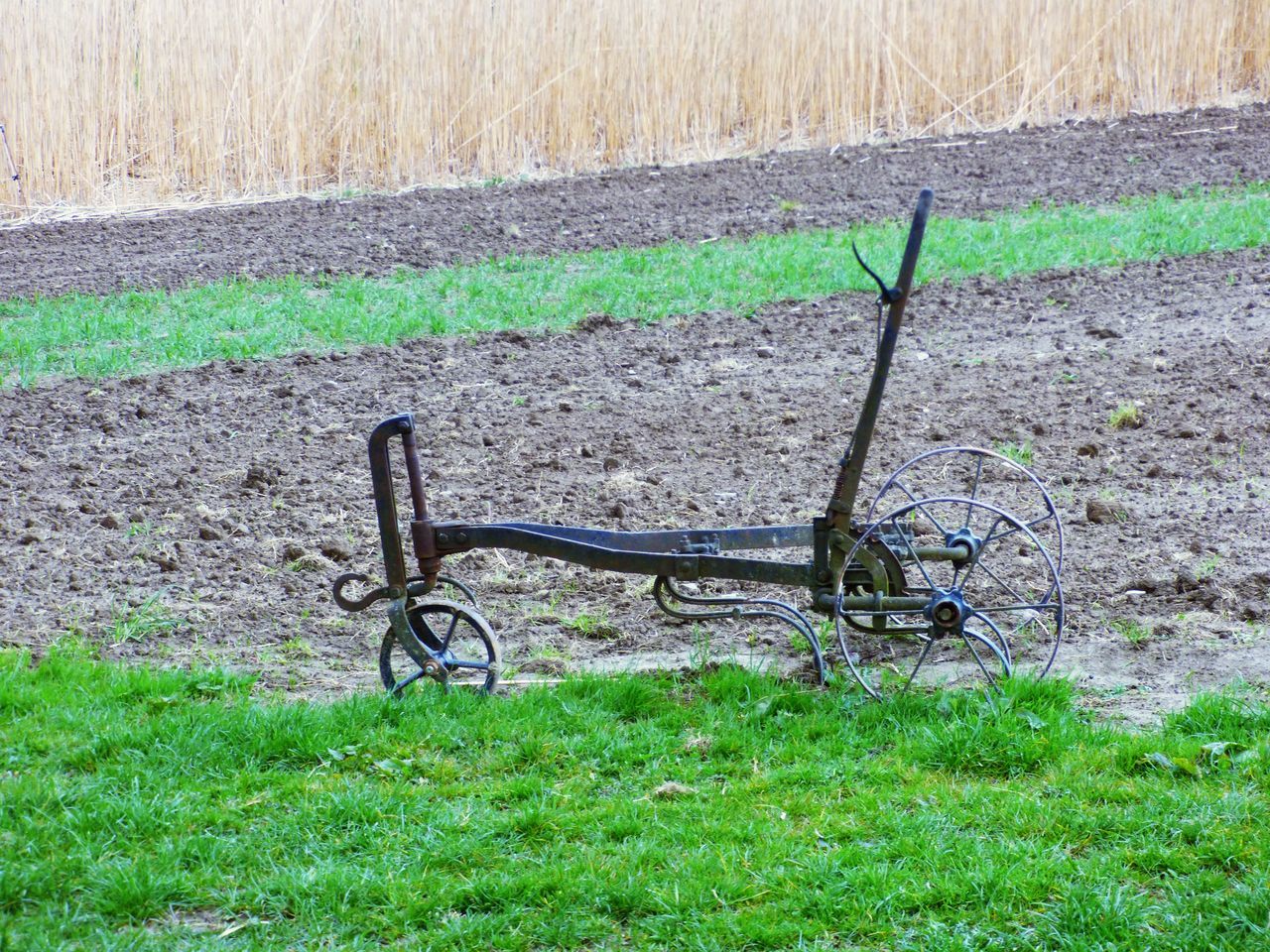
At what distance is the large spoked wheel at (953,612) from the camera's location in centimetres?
403

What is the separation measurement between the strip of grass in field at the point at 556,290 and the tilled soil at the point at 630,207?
0.53 m

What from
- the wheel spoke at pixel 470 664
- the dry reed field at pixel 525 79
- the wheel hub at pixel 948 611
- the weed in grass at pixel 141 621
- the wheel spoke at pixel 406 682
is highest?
the dry reed field at pixel 525 79

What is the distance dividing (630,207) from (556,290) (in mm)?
2582

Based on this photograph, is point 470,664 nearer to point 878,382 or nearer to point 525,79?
point 878,382

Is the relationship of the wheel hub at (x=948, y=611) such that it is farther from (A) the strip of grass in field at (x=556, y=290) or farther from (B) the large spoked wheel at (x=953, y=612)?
(A) the strip of grass in field at (x=556, y=290)

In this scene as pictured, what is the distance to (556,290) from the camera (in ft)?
29.0

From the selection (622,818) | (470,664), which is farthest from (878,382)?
(470,664)

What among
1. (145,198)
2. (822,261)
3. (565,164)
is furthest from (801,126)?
(145,198)

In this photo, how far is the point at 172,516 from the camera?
5746 mm

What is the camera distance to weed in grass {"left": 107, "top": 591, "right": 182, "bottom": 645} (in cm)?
476

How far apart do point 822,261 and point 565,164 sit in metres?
4.78

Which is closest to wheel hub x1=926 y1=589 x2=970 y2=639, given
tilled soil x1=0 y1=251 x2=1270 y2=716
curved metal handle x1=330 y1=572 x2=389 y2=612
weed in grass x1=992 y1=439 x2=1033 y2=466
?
tilled soil x1=0 y1=251 x2=1270 y2=716

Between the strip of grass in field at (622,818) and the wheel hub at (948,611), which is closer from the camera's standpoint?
the strip of grass in field at (622,818)

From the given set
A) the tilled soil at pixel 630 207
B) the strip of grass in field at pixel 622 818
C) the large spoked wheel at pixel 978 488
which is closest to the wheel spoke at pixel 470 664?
the strip of grass in field at pixel 622 818
